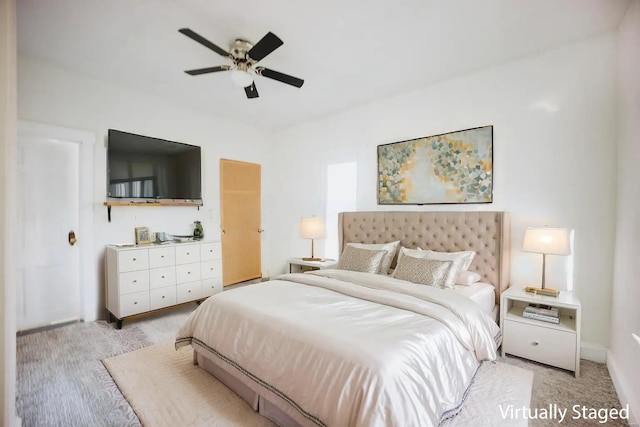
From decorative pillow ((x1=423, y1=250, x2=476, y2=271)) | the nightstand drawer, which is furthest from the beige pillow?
the nightstand drawer

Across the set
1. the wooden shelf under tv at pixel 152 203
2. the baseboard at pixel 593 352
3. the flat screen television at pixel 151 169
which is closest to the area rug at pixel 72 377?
the wooden shelf under tv at pixel 152 203

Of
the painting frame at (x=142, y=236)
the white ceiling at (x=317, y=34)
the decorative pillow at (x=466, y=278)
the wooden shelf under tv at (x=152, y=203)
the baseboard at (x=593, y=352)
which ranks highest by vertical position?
the white ceiling at (x=317, y=34)

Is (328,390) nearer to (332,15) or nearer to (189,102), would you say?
(332,15)

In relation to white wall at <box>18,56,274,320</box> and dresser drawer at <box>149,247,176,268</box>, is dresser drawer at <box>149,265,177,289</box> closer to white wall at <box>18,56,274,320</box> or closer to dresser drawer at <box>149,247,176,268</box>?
dresser drawer at <box>149,247,176,268</box>

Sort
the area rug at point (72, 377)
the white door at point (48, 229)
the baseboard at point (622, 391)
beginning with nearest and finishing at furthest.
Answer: the baseboard at point (622, 391)
the area rug at point (72, 377)
the white door at point (48, 229)

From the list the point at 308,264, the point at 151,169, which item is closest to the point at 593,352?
the point at 308,264

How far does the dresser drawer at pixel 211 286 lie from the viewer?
3.95 meters

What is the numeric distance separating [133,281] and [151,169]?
1400 mm

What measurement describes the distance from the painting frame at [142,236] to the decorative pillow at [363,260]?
247cm

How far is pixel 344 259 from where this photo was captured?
3461mm

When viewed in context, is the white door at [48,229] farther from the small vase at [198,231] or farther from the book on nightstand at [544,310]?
the book on nightstand at [544,310]

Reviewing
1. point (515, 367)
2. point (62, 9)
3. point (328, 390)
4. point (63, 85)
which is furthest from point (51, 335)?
point (515, 367)

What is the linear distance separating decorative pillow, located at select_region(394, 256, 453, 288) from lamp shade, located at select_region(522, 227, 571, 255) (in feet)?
2.25

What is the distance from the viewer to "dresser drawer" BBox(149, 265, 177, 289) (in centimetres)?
341
